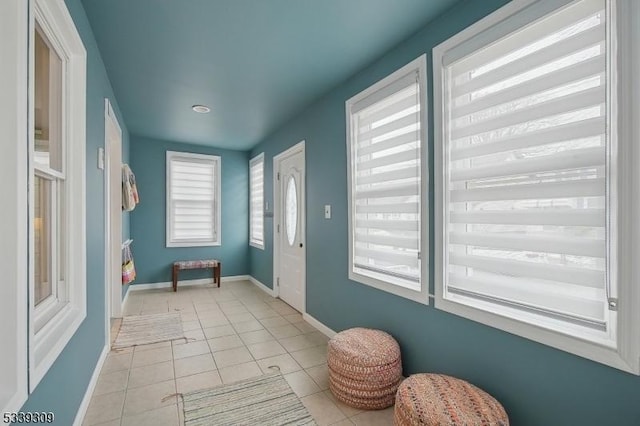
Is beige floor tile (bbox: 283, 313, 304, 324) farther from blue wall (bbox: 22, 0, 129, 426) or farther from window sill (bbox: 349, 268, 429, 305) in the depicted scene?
blue wall (bbox: 22, 0, 129, 426)

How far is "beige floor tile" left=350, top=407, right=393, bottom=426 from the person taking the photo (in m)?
1.90

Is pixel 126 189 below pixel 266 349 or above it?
above

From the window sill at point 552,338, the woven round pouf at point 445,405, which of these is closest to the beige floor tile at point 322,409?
the woven round pouf at point 445,405

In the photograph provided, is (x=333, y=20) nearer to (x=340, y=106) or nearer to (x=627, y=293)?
(x=340, y=106)

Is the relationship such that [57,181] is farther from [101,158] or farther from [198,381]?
[198,381]

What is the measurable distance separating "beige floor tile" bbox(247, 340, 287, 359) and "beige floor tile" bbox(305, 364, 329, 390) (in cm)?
41

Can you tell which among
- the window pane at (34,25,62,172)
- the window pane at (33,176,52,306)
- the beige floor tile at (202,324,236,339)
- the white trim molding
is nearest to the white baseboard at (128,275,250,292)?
the beige floor tile at (202,324,236,339)

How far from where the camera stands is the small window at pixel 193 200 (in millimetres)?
5332

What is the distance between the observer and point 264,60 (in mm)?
2512

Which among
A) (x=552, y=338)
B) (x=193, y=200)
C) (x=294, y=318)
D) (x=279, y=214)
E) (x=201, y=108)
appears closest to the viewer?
(x=552, y=338)

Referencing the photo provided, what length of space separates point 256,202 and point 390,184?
3637 mm

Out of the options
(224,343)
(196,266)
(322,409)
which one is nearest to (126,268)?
(196,266)

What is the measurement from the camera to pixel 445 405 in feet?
4.78

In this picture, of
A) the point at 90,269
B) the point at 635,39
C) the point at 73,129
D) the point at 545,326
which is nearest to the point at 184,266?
the point at 90,269
